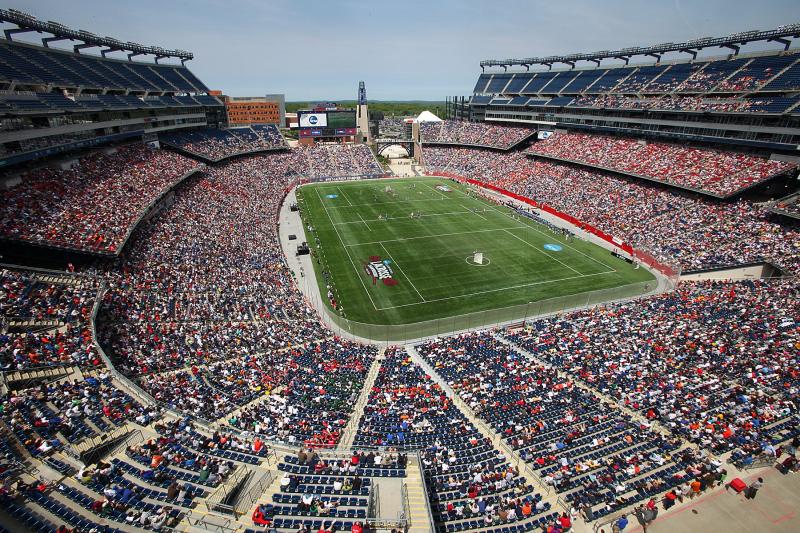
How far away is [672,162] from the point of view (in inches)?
2173

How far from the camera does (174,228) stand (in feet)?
134

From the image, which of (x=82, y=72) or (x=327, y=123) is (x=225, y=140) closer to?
(x=327, y=123)

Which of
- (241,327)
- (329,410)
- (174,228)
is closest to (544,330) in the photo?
(329,410)

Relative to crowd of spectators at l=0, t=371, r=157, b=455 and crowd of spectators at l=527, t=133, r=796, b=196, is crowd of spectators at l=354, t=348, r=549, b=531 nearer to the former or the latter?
crowd of spectators at l=0, t=371, r=157, b=455

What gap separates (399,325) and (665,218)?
36.2 metres

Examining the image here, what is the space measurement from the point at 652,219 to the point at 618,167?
15314mm

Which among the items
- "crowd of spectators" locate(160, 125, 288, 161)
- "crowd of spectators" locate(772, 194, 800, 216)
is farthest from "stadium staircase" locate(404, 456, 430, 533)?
"crowd of spectators" locate(160, 125, 288, 161)

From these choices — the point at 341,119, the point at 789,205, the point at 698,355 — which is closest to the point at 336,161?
the point at 341,119

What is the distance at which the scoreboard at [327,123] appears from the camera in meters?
93.6

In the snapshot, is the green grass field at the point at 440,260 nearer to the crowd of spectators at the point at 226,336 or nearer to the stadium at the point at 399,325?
the stadium at the point at 399,325

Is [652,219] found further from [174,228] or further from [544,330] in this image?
[174,228]

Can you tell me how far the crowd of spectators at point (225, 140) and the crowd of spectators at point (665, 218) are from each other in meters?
49.2

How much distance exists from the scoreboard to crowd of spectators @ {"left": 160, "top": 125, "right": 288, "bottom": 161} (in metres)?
6.83

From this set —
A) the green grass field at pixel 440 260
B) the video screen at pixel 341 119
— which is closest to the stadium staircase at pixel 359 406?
the green grass field at pixel 440 260
